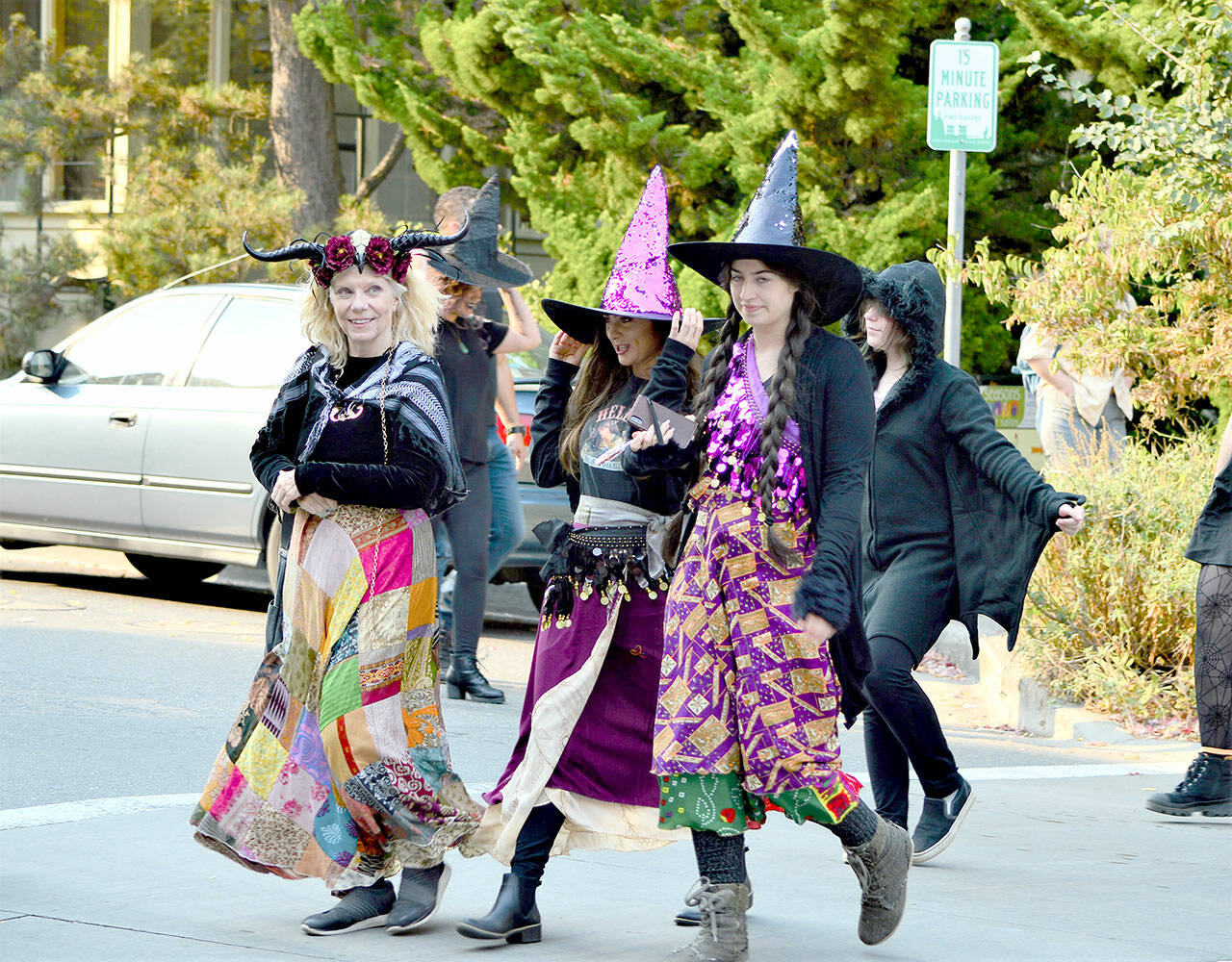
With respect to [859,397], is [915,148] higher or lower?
higher

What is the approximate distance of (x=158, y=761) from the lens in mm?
6363

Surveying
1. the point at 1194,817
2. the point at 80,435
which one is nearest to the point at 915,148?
the point at 80,435

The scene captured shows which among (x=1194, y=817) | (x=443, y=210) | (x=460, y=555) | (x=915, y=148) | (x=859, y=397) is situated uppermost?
(x=915, y=148)

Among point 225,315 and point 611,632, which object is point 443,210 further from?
point 611,632

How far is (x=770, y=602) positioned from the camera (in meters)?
4.15

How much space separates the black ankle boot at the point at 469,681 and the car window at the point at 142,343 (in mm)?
2987

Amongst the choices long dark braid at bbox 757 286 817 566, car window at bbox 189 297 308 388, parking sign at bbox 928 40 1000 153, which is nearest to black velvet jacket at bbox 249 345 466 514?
long dark braid at bbox 757 286 817 566

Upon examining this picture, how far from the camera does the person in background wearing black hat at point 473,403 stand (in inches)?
297

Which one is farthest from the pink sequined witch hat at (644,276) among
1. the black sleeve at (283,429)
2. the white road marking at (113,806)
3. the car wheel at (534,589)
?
the car wheel at (534,589)

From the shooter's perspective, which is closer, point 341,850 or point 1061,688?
point 341,850

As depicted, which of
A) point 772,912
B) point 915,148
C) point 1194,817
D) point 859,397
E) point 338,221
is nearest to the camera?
point 859,397

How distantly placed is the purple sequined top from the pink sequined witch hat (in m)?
0.29

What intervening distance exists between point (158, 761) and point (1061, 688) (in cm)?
413

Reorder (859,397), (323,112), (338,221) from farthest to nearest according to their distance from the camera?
(323,112) < (338,221) < (859,397)
